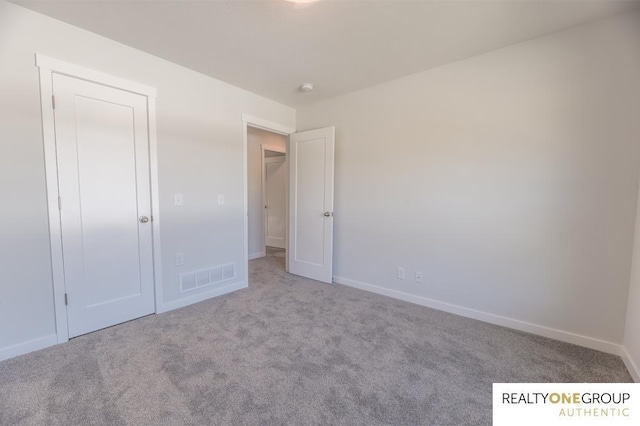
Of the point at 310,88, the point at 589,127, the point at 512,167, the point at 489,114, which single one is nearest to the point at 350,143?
the point at 310,88

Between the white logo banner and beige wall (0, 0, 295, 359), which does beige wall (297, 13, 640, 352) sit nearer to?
the white logo banner

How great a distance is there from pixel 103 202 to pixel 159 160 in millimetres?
606


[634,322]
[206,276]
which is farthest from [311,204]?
[634,322]

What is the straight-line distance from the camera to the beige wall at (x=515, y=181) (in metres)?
1.99

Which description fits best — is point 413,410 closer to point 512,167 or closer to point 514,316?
point 514,316

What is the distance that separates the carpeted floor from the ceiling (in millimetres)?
2500

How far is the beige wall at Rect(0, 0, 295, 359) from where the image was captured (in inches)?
74.1

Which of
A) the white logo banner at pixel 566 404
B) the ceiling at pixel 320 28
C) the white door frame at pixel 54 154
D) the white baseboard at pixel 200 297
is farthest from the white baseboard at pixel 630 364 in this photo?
the white door frame at pixel 54 154

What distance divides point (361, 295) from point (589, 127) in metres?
2.56

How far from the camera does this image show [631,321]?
6.20 ft

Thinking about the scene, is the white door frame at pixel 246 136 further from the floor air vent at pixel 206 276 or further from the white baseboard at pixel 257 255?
the white baseboard at pixel 257 255

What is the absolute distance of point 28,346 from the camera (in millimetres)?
1980

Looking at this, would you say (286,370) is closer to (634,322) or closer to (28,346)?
(28,346)

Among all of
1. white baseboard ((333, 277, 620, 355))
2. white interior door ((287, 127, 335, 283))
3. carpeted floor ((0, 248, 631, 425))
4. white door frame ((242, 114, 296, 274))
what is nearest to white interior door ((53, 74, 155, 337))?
carpeted floor ((0, 248, 631, 425))
